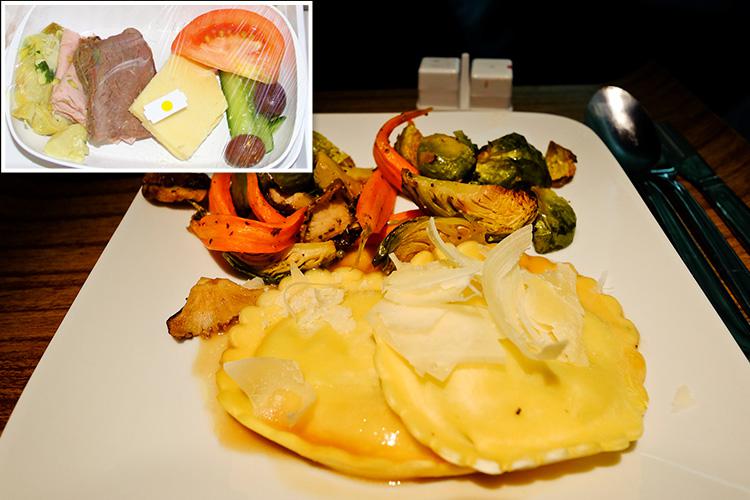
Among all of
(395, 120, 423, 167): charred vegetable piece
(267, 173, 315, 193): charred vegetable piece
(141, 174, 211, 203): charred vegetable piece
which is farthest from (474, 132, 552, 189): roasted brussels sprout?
(141, 174, 211, 203): charred vegetable piece

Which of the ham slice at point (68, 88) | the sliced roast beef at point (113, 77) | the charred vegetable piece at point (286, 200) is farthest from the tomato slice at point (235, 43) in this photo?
the charred vegetable piece at point (286, 200)

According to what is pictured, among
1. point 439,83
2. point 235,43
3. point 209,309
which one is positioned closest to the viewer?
point 235,43

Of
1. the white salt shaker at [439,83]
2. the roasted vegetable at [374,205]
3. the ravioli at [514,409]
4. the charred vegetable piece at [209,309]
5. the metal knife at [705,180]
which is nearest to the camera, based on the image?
the ravioli at [514,409]

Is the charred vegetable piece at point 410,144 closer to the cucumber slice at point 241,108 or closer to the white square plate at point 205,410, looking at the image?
the white square plate at point 205,410

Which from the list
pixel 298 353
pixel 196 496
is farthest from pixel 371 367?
pixel 196 496

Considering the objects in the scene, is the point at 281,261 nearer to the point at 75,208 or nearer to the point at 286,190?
the point at 286,190

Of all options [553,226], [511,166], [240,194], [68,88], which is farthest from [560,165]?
[68,88]

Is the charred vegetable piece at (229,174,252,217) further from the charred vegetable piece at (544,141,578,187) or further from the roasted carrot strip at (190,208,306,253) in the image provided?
the charred vegetable piece at (544,141,578,187)
